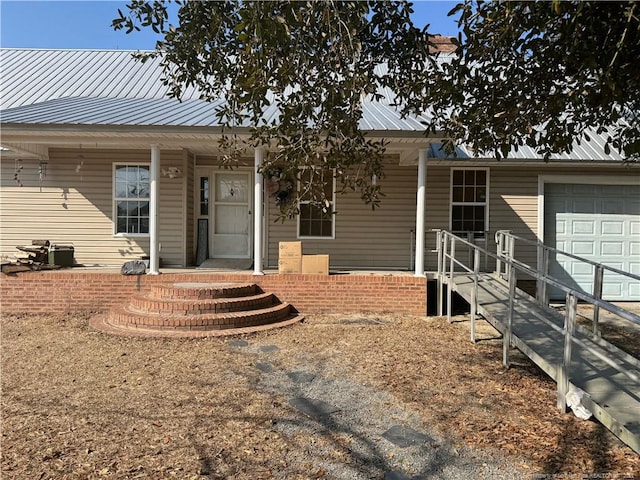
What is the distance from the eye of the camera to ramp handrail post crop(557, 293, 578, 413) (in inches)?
160

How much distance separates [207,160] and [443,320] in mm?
6308

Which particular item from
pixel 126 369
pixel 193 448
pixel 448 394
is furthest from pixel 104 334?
pixel 448 394

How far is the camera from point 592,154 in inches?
399

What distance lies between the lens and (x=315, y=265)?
8633 millimetres

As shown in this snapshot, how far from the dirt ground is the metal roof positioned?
2.98 metres

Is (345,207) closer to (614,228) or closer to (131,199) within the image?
(131,199)

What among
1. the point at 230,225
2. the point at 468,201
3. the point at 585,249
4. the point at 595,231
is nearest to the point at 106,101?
the point at 230,225

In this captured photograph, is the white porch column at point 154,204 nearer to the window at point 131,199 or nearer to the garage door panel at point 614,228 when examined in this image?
the window at point 131,199

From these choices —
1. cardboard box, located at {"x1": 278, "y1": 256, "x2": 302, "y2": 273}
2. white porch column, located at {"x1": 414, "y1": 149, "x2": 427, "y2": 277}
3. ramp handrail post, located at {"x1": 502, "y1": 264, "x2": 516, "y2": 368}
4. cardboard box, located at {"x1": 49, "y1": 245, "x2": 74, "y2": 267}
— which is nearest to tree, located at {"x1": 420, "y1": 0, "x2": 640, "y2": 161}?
ramp handrail post, located at {"x1": 502, "y1": 264, "x2": 516, "y2": 368}

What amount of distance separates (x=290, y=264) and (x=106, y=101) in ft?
18.6

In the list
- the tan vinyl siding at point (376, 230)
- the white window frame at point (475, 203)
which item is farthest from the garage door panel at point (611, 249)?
the tan vinyl siding at point (376, 230)

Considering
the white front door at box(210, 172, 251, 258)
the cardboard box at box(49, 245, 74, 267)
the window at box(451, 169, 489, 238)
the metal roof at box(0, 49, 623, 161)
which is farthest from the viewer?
the white front door at box(210, 172, 251, 258)

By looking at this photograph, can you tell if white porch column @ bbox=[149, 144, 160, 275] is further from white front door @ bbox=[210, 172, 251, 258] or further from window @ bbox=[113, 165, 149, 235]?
white front door @ bbox=[210, 172, 251, 258]

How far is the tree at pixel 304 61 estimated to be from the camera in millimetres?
3158
